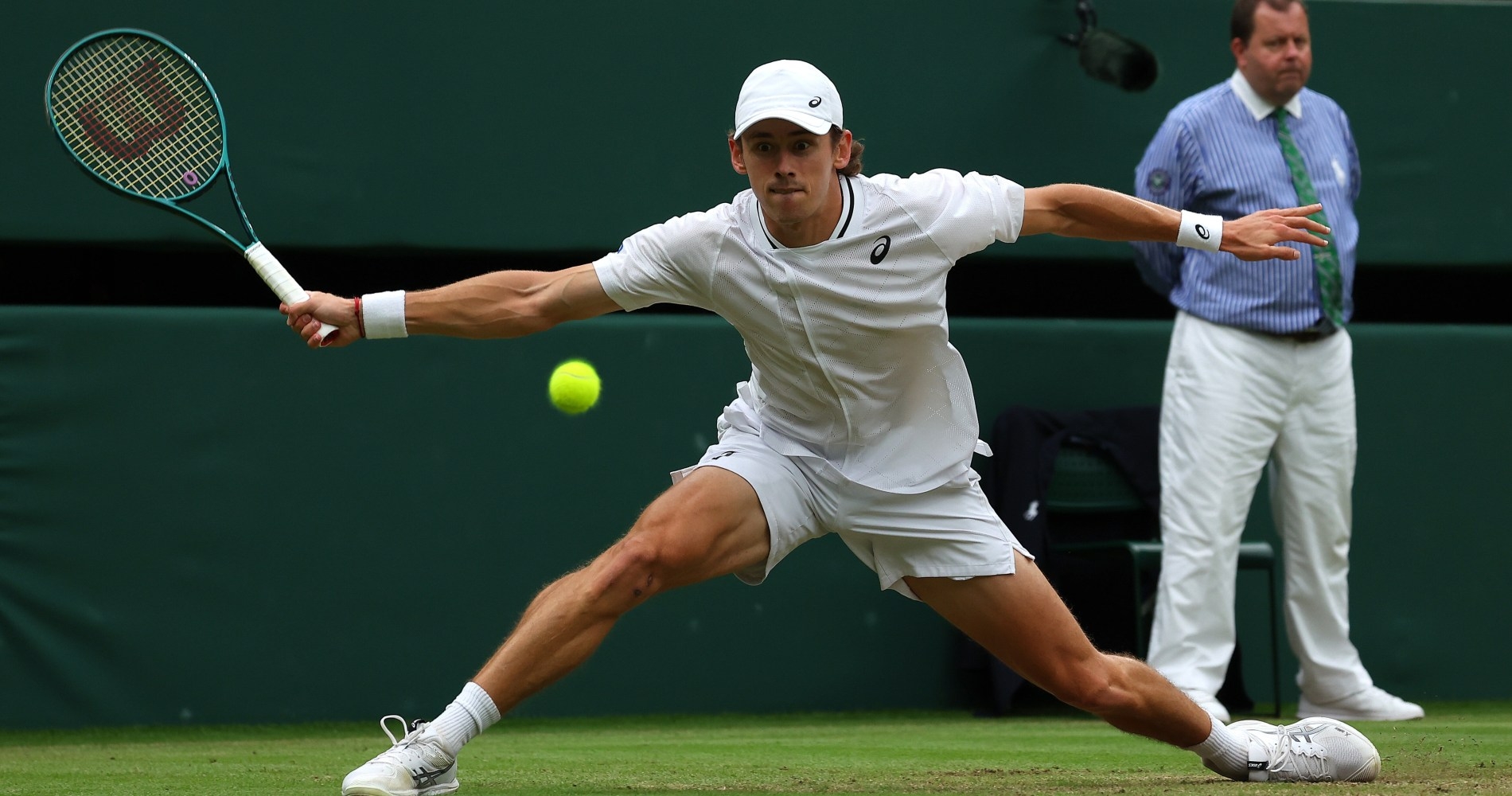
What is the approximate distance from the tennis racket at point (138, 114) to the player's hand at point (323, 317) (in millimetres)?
761

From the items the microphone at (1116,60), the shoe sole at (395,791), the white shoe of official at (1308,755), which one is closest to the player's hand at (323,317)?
the shoe sole at (395,791)

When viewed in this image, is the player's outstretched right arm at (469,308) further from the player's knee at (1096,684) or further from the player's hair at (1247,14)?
the player's hair at (1247,14)

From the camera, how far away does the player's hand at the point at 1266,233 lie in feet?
13.4

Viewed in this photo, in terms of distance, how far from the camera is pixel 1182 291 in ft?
21.1

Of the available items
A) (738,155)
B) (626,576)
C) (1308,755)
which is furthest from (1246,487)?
(626,576)

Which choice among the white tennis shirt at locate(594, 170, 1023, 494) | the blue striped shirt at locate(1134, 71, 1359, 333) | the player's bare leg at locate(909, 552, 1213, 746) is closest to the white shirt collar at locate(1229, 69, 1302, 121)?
the blue striped shirt at locate(1134, 71, 1359, 333)

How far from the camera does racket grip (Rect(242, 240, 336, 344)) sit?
3855 millimetres

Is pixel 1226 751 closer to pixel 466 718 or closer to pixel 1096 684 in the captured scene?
pixel 1096 684

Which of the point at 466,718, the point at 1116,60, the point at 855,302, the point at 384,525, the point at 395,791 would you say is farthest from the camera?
the point at 1116,60

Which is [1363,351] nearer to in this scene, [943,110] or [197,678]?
[943,110]

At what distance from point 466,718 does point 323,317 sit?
90cm

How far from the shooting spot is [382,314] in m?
3.81

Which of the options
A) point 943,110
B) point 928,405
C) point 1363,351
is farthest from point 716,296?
point 1363,351

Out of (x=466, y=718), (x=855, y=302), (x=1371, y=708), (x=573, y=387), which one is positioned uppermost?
(x=855, y=302)
